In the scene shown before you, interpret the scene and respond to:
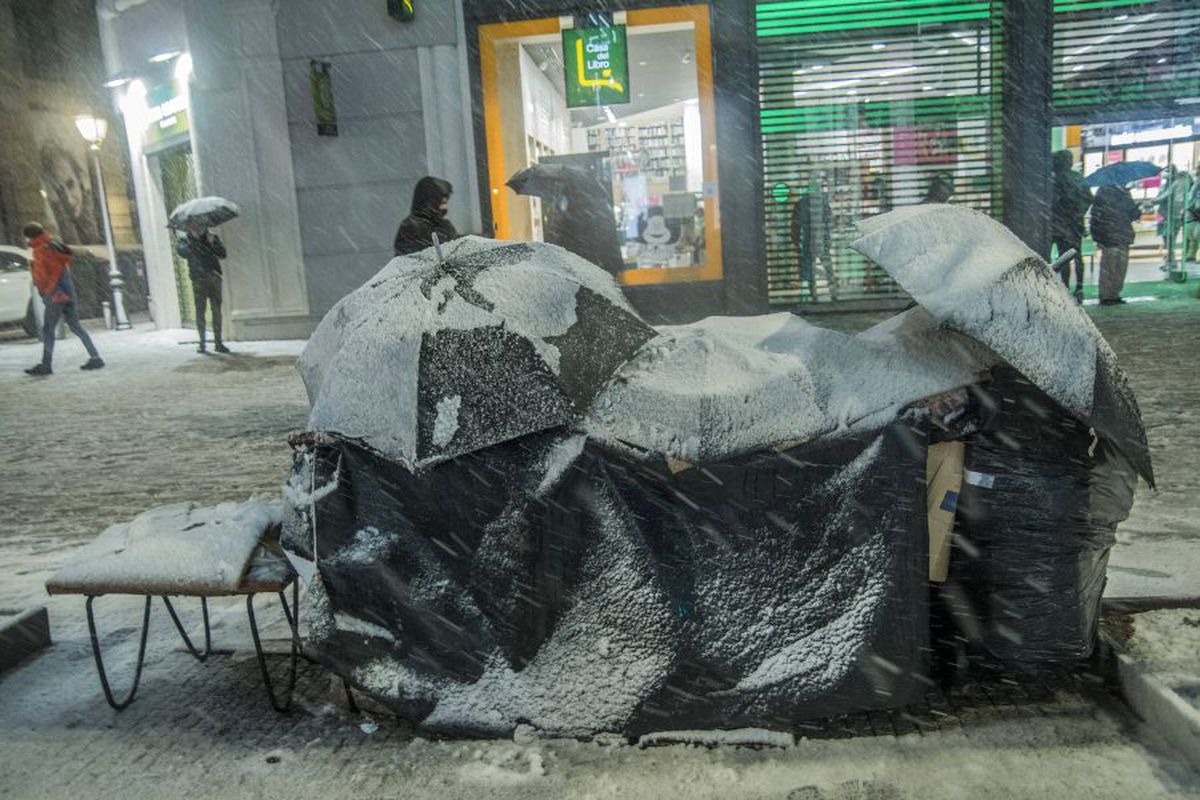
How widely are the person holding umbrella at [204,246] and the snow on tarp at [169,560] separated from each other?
1079 centimetres

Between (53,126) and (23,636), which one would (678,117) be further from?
(53,126)

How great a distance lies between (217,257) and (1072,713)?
43.0ft

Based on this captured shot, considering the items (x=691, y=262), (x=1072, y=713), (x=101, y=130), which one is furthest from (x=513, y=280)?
(x=101, y=130)

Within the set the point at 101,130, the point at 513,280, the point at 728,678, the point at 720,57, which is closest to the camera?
the point at 728,678

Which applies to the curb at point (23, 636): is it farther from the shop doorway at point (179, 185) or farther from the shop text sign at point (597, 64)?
the shop doorway at point (179, 185)

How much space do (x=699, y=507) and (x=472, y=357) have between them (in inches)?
30.6

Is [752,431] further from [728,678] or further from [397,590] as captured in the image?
[397,590]

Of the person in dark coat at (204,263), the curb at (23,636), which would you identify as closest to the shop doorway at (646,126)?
the person in dark coat at (204,263)

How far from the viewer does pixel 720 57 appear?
13062 mm

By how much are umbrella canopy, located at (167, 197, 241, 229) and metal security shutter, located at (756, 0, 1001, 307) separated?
738 centimetres

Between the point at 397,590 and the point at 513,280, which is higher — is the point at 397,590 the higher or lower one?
the lower one

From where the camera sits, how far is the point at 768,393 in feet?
9.07

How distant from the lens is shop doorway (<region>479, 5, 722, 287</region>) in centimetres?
1316

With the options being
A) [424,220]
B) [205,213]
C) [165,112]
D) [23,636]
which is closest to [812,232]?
[424,220]
